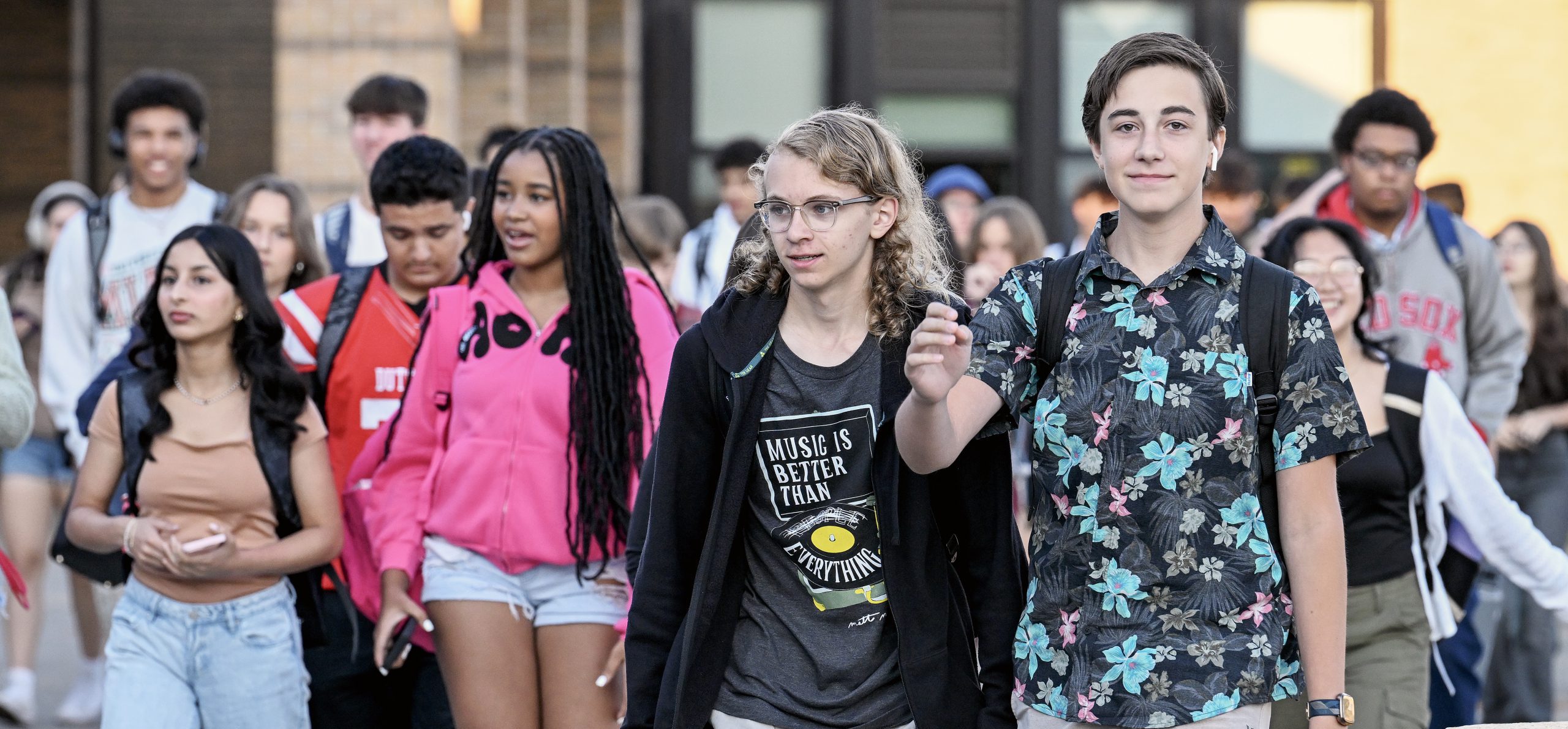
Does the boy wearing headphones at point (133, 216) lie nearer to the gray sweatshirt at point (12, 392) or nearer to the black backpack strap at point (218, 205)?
the black backpack strap at point (218, 205)

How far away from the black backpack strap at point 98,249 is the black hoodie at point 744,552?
400 cm

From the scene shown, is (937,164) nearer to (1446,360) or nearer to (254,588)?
(1446,360)

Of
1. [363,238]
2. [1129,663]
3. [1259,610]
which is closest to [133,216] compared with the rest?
[363,238]

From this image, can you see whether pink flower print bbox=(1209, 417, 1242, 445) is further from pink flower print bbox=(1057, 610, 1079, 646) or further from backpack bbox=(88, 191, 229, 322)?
backpack bbox=(88, 191, 229, 322)

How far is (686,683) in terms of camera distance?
10.9ft

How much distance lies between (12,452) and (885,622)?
5.83 meters

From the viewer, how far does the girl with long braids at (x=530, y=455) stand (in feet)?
14.1

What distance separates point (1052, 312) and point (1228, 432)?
0.39 m

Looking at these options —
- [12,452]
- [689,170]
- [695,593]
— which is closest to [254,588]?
[695,593]

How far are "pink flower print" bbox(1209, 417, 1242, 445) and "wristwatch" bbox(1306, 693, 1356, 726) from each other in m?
0.50

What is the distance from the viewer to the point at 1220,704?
3.01 m

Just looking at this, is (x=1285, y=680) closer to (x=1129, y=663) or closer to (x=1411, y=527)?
(x=1129, y=663)

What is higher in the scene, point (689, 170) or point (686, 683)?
point (689, 170)

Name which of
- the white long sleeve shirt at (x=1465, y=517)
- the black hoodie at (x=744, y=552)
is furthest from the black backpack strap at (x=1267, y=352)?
the white long sleeve shirt at (x=1465, y=517)
